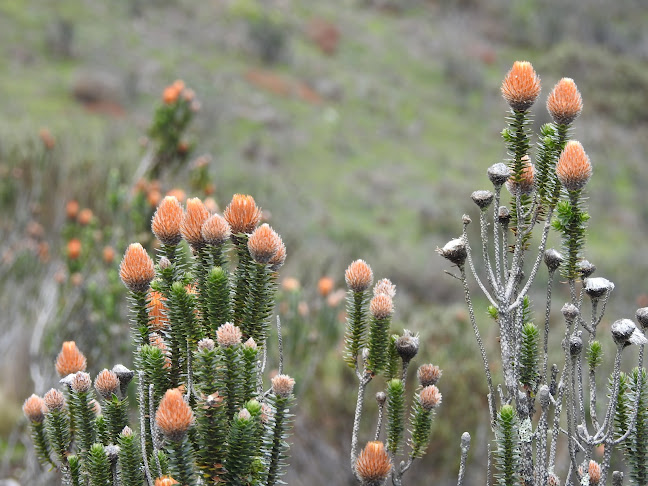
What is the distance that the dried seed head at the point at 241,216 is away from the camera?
1597 mm

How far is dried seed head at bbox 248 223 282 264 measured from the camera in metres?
1.49

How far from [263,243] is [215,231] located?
12 cm

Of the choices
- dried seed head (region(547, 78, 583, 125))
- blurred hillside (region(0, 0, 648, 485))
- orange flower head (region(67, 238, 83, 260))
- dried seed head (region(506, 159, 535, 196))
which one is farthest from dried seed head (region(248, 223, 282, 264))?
orange flower head (region(67, 238, 83, 260))

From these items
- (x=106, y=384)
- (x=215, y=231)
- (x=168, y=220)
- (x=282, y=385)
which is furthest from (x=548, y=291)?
(x=106, y=384)

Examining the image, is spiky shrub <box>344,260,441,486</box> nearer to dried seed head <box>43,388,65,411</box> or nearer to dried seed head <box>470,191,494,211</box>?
dried seed head <box>470,191,494,211</box>

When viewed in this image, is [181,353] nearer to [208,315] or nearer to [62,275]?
[208,315]

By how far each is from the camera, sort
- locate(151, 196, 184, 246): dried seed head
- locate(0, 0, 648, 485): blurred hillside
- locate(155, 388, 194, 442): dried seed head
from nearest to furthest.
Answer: locate(155, 388, 194, 442): dried seed head → locate(151, 196, 184, 246): dried seed head → locate(0, 0, 648, 485): blurred hillside

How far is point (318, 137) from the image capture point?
2044cm

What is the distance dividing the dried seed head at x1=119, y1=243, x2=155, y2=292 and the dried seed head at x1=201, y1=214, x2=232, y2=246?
15cm

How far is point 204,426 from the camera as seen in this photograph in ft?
4.59

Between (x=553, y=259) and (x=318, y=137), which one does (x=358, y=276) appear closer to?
(x=553, y=259)

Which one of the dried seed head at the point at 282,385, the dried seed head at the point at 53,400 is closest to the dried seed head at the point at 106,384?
the dried seed head at the point at 53,400

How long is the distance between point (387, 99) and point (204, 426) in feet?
78.3

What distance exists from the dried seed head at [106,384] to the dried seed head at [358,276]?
0.62m
